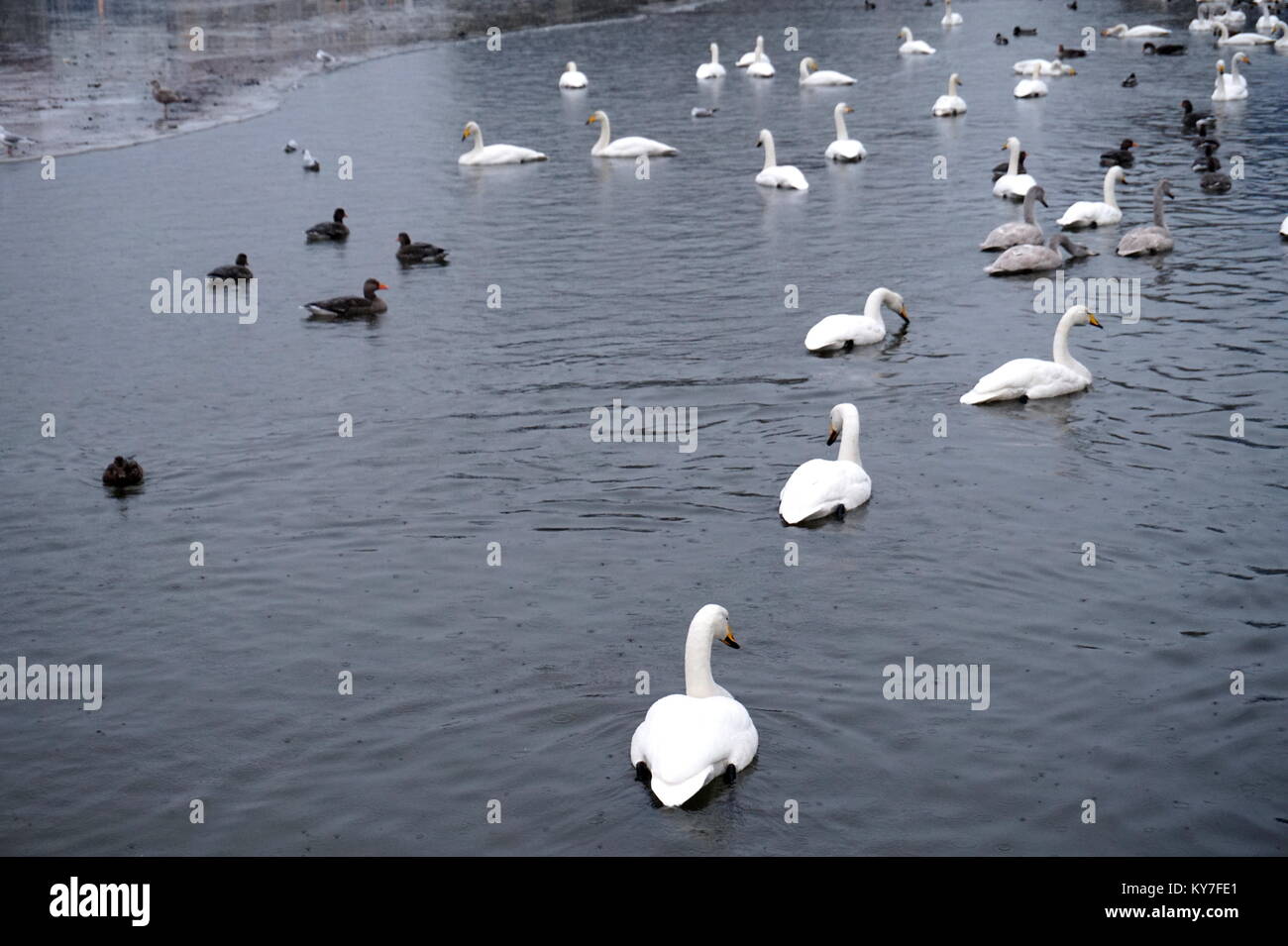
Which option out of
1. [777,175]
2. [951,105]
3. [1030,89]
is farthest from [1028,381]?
[1030,89]

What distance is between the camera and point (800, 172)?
3194cm

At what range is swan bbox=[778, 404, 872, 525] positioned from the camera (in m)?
15.5

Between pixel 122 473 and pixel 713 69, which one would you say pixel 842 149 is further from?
pixel 122 473

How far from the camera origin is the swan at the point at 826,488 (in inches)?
611

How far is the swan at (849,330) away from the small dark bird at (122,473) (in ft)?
27.8

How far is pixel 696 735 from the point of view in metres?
10.7

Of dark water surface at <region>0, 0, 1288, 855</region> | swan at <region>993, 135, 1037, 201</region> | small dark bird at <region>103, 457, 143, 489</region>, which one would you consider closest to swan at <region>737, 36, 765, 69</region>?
dark water surface at <region>0, 0, 1288, 855</region>

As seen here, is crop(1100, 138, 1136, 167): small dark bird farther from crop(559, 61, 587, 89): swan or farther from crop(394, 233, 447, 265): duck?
crop(559, 61, 587, 89): swan

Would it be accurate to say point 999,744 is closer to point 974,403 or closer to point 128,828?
point 128,828

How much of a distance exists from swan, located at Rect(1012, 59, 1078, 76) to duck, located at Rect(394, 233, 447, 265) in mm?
21385

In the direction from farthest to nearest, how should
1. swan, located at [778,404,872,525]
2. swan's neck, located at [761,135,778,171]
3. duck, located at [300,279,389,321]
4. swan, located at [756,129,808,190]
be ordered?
swan's neck, located at [761,135,778,171]
swan, located at [756,129,808,190]
duck, located at [300,279,389,321]
swan, located at [778,404,872,525]

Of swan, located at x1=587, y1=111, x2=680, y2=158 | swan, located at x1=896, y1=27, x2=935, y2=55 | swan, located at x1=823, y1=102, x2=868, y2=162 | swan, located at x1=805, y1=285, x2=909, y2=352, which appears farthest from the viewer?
swan, located at x1=896, y1=27, x2=935, y2=55

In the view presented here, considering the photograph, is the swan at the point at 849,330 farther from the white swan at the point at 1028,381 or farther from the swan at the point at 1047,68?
the swan at the point at 1047,68
